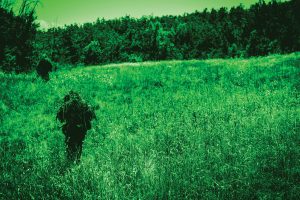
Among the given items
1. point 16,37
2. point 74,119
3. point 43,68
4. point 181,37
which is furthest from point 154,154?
point 181,37

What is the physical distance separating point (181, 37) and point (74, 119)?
36265mm

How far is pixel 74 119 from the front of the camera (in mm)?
5281

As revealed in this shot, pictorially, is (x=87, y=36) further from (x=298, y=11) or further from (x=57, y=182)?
(x=57, y=182)

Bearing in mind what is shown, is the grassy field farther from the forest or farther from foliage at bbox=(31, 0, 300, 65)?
foliage at bbox=(31, 0, 300, 65)

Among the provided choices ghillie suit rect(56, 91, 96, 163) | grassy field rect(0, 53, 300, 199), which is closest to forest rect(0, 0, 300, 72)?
grassy field rect(0, 53, 300, 199)

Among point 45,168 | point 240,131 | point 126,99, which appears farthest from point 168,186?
point 126,99

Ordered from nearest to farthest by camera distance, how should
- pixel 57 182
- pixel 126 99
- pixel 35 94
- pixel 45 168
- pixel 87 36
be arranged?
1. pixel 57 182
2. pixel 45 168
3. pixel 35 94
4. pixel 126 99
5. pixel 87 36

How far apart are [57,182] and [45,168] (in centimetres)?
72

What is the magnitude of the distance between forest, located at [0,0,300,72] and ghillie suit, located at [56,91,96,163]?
24321mm

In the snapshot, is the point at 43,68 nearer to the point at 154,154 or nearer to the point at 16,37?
the point at 16,37

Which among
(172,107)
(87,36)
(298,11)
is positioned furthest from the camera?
(87,36)

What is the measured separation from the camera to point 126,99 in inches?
511

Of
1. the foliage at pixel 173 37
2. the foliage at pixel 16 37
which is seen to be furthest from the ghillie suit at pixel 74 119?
the foliage at pixel 173 37

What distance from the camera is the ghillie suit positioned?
5.27 meters
